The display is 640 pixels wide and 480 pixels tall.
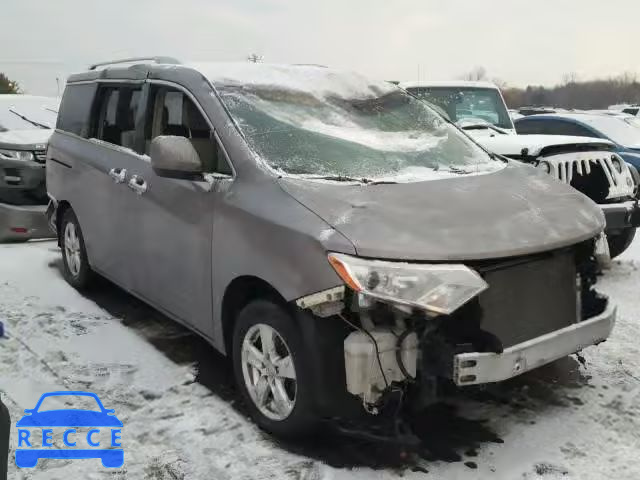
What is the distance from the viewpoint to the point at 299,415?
2961 millimetres

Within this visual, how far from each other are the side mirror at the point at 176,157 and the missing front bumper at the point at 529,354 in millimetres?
1787

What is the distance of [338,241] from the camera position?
2721 millimetres

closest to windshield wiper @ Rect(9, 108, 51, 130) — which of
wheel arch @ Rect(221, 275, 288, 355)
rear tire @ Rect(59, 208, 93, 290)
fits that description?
rear tire @ Rect(59, 208, 93, 290)

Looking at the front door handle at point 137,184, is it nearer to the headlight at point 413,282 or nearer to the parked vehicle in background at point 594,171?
the headlight at point 413,282

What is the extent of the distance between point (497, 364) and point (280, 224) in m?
1.15

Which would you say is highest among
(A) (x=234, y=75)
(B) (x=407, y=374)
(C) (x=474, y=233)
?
(A) (x=234, y=75)

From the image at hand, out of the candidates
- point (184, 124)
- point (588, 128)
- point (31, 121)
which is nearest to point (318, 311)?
point (184, 124)

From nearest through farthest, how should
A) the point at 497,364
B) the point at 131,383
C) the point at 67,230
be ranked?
the point at 497,364
the point at 131,383
the point at 67,230

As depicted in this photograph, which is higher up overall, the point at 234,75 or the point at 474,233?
the point at 234,75

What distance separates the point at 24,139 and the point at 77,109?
85.4 inches

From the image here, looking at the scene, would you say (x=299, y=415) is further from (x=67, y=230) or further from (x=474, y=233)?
(x=67, y=230)

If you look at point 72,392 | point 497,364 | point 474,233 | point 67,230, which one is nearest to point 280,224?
point 474,233

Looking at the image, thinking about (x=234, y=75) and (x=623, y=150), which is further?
(x=623, y=150)

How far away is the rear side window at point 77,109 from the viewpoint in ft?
17.2
